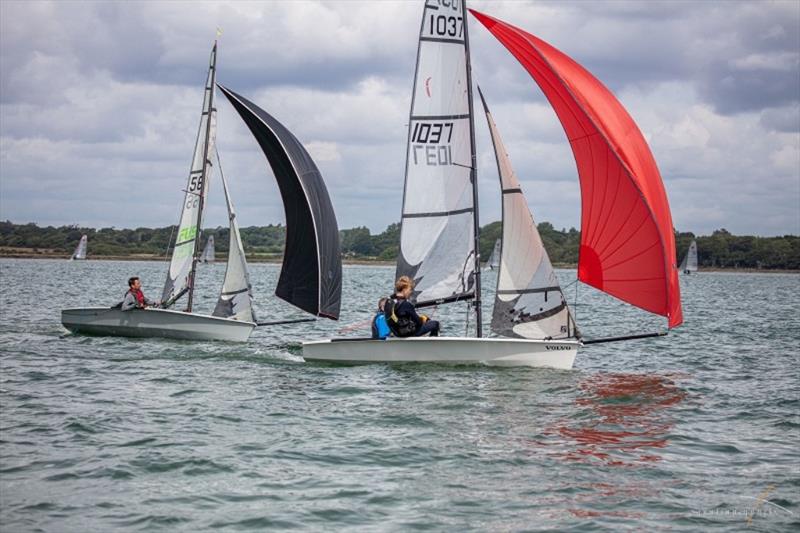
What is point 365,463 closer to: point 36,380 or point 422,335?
point 422,335

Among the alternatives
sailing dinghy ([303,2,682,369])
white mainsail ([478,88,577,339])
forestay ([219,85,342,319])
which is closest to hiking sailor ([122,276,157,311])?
forestay ([219,85,342,319])

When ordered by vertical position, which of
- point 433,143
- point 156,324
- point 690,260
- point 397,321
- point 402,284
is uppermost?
point 433,143

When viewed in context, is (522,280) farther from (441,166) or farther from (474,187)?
(441,166)

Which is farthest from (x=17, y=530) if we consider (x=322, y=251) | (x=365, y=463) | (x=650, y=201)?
(x=322, y=251)

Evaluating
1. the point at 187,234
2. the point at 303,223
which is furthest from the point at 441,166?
the point at 187,234

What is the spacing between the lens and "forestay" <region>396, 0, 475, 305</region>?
15664 mm

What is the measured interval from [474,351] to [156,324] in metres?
7.72

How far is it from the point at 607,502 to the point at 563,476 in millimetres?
816

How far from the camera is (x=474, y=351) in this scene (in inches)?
581

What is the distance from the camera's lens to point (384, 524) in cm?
761

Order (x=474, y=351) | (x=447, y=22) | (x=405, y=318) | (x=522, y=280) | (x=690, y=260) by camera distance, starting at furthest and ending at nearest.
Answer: (x=690, y=260) → (x=447, y=22) → (x=522, y=280) → (x=405, y=318) → (x=474, y=351)

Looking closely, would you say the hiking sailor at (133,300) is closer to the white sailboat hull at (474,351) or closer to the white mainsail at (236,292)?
the white mainsail at (236,292)

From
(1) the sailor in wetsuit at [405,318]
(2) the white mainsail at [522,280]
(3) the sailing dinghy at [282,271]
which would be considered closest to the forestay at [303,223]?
(3) the sailing dinghy at [282,271]

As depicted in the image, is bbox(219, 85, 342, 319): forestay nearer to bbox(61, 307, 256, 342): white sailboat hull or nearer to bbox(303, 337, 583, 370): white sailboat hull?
bbox(61, 307, 256, 342): white sailboat hull
